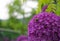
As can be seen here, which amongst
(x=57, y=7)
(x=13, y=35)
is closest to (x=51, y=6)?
(x=57, y=7)

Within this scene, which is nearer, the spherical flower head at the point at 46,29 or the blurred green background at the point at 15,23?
the spherical flower head at the point at 46,29

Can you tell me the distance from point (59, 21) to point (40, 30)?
3.6 inches

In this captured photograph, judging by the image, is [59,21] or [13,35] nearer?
[59,21]

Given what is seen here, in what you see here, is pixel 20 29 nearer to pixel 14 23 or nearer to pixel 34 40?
pixel 14 23

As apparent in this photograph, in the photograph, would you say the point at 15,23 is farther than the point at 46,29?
Yes

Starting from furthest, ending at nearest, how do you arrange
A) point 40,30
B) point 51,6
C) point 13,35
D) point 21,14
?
point 21,14, point 13,35, point 51,6, point 40,30

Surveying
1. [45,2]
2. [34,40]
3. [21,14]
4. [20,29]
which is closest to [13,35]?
[20,29]

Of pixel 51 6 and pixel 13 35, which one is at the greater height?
pixel 51 6

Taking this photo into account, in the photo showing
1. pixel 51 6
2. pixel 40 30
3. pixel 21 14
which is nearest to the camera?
pixel 40 30

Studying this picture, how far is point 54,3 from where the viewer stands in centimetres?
129

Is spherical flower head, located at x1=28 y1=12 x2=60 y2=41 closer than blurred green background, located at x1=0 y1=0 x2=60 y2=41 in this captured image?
Yes

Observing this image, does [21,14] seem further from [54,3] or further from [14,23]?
[54,3]

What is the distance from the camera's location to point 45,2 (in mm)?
1346

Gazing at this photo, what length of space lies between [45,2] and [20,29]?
218cm
